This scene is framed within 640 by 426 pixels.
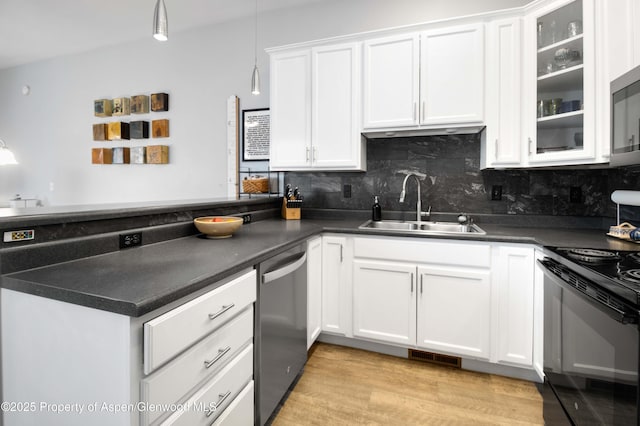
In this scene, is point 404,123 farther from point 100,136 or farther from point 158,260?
point 100,136

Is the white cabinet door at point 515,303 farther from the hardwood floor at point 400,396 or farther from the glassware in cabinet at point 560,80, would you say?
the glassware in cabinet at point 560,80

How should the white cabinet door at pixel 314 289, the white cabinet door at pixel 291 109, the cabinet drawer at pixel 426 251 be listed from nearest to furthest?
1. the cabinet drawer at pixel 426 251
2. the white cabinet door at pixel 314 289
3. the white cabinet door at pixel 291 109

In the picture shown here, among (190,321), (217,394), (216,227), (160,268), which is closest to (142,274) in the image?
(160,268)

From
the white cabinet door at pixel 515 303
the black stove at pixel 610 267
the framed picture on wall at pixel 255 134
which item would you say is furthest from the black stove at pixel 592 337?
the framed picture on wall at pixel 255 134

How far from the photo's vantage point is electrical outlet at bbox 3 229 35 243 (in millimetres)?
1019

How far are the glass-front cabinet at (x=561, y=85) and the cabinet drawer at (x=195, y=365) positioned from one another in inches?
80.8

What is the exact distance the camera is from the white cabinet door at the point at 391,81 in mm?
2236

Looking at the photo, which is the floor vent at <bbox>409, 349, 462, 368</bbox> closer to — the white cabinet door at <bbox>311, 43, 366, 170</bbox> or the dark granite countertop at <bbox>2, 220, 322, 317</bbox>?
the dark granite countertop at <bbox>2, 220, 322, 317</bbox>

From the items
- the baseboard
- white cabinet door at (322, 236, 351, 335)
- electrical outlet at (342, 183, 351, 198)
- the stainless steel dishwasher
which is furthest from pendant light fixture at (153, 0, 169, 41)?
the baseboard

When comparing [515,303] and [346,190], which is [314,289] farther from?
Result: [515,303]

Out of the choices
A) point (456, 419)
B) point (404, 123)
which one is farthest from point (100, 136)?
point (456, 419)

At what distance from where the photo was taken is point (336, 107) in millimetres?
2445

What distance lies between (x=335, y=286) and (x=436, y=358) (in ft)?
2.71

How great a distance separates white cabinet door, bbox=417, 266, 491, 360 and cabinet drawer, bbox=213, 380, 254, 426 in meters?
1.19
